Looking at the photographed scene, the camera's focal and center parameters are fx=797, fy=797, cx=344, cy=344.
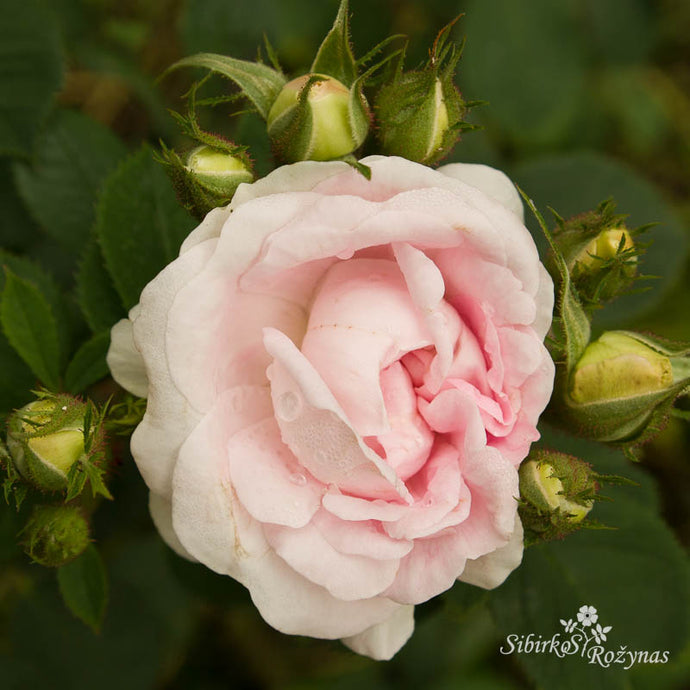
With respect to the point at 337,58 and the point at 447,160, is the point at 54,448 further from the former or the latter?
the point at 447,160

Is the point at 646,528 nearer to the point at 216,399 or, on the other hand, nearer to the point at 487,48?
the point at 216,399

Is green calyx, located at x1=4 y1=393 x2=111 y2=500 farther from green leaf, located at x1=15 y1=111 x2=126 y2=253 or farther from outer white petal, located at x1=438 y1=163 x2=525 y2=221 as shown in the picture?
green leaf, located at x1=15 y1=111 x2=126 y2=253

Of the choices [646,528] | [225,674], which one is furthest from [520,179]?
[225,674]

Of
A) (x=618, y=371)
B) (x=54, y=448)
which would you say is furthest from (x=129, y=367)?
(x=618, y=371)

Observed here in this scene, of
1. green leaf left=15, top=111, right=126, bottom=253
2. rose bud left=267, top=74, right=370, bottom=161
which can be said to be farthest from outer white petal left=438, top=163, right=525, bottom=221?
green leaf left=15, top=111, right=126, bottom=253

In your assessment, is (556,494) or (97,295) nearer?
(556,494)
